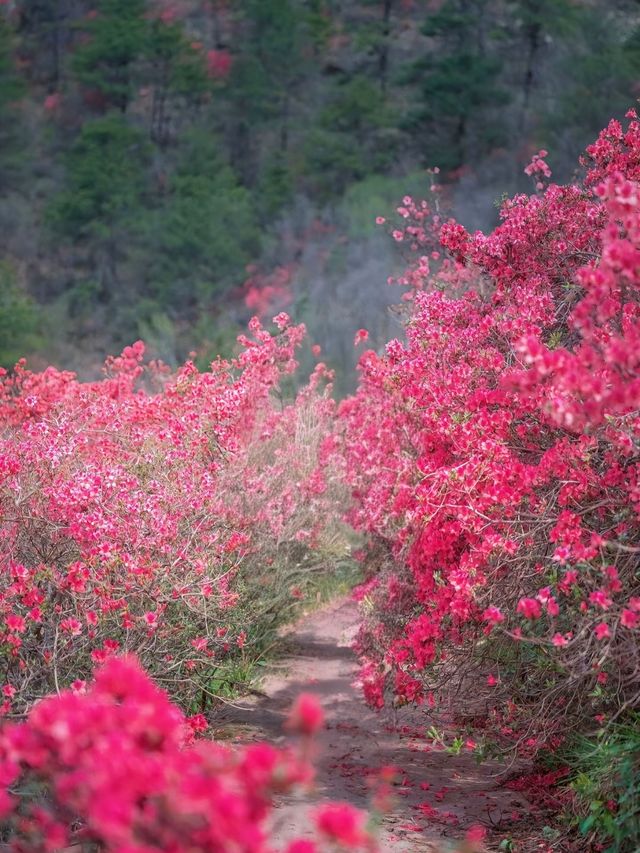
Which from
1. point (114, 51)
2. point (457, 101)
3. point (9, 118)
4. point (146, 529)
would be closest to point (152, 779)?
point (146, 529)

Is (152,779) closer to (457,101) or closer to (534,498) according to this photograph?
(534,498)

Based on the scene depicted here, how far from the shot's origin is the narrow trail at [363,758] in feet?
21.4

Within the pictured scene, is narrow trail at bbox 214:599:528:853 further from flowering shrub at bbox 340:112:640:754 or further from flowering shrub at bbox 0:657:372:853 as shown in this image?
flowering shrub at bbox 0:657:372:853

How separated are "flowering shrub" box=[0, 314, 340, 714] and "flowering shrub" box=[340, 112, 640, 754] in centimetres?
119

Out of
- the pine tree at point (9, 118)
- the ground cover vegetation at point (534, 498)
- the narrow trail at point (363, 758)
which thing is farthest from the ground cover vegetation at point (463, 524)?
the pine tree at point (9, 118)

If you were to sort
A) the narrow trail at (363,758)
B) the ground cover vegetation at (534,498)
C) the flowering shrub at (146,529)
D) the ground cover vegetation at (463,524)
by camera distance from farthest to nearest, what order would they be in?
the narrow trail at (363,758) → the flowering shrub at (146,529) → the ground cover vegetation at (463,524) → the ground cover vegetation at (534,498)

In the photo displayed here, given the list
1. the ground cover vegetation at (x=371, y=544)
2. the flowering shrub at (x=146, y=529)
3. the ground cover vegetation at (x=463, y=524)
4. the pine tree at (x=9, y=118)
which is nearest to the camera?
the ground cover vegetation at (x=371, y=544)

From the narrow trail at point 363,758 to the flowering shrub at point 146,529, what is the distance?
688 mm

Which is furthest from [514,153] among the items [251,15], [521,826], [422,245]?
[521,826]

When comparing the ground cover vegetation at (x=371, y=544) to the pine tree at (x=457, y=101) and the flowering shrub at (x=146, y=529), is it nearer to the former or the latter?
the flowering shrub at (x=146, y=529)

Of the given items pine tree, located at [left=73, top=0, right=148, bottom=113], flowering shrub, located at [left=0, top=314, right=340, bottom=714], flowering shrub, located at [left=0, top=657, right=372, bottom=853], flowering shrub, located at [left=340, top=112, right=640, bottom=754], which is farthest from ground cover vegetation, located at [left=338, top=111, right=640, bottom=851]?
pine tree, located at [left=73, top=0, right=148, bottom=113]

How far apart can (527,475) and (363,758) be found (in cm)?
372

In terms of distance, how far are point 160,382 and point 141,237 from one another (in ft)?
51.4

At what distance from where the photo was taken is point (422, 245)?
14.6 m
